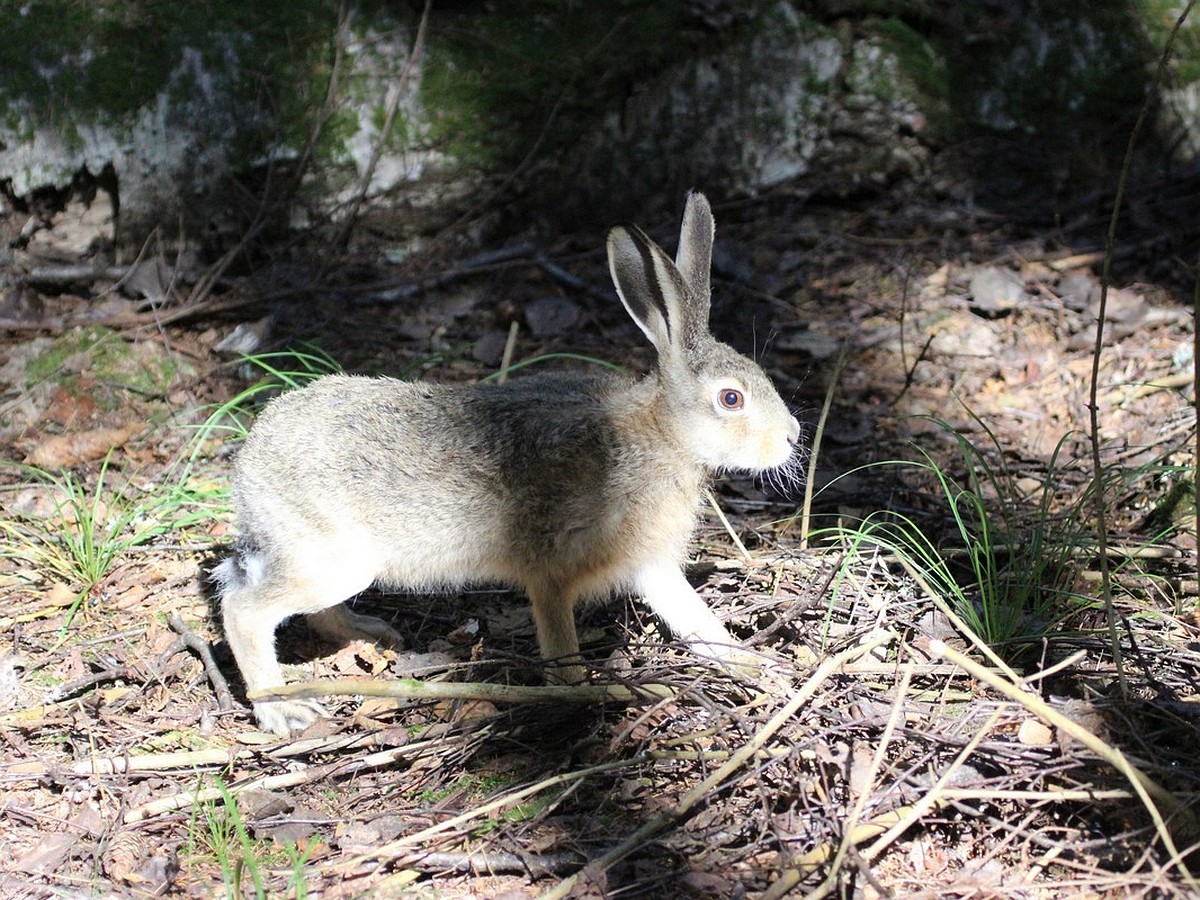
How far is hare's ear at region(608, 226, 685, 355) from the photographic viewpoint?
395cm

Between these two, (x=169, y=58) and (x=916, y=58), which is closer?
(x=169, y=58)

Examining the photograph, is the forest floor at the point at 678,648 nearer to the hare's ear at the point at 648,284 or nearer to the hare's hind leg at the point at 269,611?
the hare's hind leg at the point at 269,611

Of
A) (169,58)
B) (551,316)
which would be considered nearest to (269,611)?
(551,316)

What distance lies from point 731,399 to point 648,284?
1.67 feet

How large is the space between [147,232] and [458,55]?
216 cm

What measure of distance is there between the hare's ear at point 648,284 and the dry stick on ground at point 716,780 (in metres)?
1.32

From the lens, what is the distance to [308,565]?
160 inches

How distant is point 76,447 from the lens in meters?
5.59

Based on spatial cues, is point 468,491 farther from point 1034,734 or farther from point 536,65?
point 536,65

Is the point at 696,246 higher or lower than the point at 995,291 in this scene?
higher

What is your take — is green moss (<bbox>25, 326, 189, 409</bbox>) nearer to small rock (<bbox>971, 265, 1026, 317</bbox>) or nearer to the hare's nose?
the hare's nose

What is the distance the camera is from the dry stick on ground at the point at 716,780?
304cm

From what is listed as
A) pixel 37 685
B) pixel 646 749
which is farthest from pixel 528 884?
pixel 37 685

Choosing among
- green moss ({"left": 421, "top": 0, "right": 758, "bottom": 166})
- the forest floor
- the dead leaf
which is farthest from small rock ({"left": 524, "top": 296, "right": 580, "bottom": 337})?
the dead leaf
